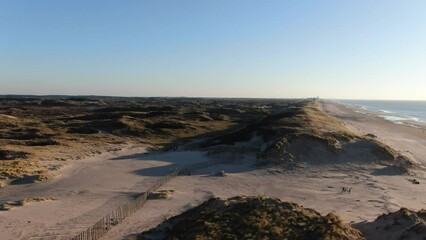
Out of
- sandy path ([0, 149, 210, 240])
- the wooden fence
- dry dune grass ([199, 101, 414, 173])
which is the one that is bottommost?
sandy path ([0, 149, 210, 240])

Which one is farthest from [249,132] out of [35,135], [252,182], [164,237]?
[164,237]

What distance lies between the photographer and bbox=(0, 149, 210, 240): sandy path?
62.6 feet

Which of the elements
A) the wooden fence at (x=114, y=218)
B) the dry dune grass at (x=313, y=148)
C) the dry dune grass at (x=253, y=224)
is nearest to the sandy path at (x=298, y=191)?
the wooden fence at (x=114, y=218)

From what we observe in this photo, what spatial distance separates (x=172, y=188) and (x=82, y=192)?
553 centimetres

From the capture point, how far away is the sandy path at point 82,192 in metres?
19.1

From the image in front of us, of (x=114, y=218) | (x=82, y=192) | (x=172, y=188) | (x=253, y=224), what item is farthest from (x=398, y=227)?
(x=82, y=192)

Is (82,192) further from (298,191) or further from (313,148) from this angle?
(313,148)

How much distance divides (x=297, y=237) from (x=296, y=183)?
1572cm

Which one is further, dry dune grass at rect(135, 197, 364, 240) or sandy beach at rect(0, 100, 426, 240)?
sandy beach at rect(0, 100, 426, 240)

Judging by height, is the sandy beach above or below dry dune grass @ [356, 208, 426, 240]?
below

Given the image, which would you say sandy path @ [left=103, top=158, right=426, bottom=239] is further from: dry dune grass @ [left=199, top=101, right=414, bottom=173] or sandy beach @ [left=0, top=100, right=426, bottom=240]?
dry dune grass @ [left=199, top=101, right=414, bottom=173]

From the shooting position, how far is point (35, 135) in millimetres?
51656

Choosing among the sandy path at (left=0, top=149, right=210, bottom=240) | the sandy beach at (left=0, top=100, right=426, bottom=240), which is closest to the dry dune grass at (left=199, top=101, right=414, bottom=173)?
the sandy beach at (left=0, top=100, right=426, bottom=240)

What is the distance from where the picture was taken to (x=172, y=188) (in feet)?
90.3
